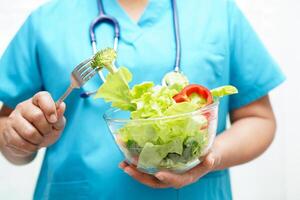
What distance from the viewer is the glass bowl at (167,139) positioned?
0.51 m

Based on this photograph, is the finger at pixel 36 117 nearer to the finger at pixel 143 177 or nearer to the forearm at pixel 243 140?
the finger at pixel 143 177

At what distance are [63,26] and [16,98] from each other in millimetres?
149

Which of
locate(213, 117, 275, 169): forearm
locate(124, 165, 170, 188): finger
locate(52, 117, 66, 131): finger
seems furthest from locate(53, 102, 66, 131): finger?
locate(213, 117, 275, 169): forearm

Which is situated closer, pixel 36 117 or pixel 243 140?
pixel 36 117

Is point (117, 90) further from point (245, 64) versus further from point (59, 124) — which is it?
point (245, 64)

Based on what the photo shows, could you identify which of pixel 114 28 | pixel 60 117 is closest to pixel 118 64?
pixel 114 28

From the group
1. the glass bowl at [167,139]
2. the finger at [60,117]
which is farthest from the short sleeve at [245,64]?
the finger at [60,117]

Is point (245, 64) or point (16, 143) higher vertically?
point (245, 64)

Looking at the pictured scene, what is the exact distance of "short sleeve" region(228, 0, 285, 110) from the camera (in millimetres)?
757

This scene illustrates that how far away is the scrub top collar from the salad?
18cm

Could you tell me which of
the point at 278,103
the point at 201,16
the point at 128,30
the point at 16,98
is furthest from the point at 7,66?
the point at 278,103

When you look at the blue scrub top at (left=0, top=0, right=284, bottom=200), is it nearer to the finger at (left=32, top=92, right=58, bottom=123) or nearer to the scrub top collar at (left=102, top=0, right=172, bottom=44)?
the scrub top collar at (left=102, top=0, right=172, bottom=44)

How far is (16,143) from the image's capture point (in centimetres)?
58

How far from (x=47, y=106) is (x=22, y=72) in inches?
9.8
